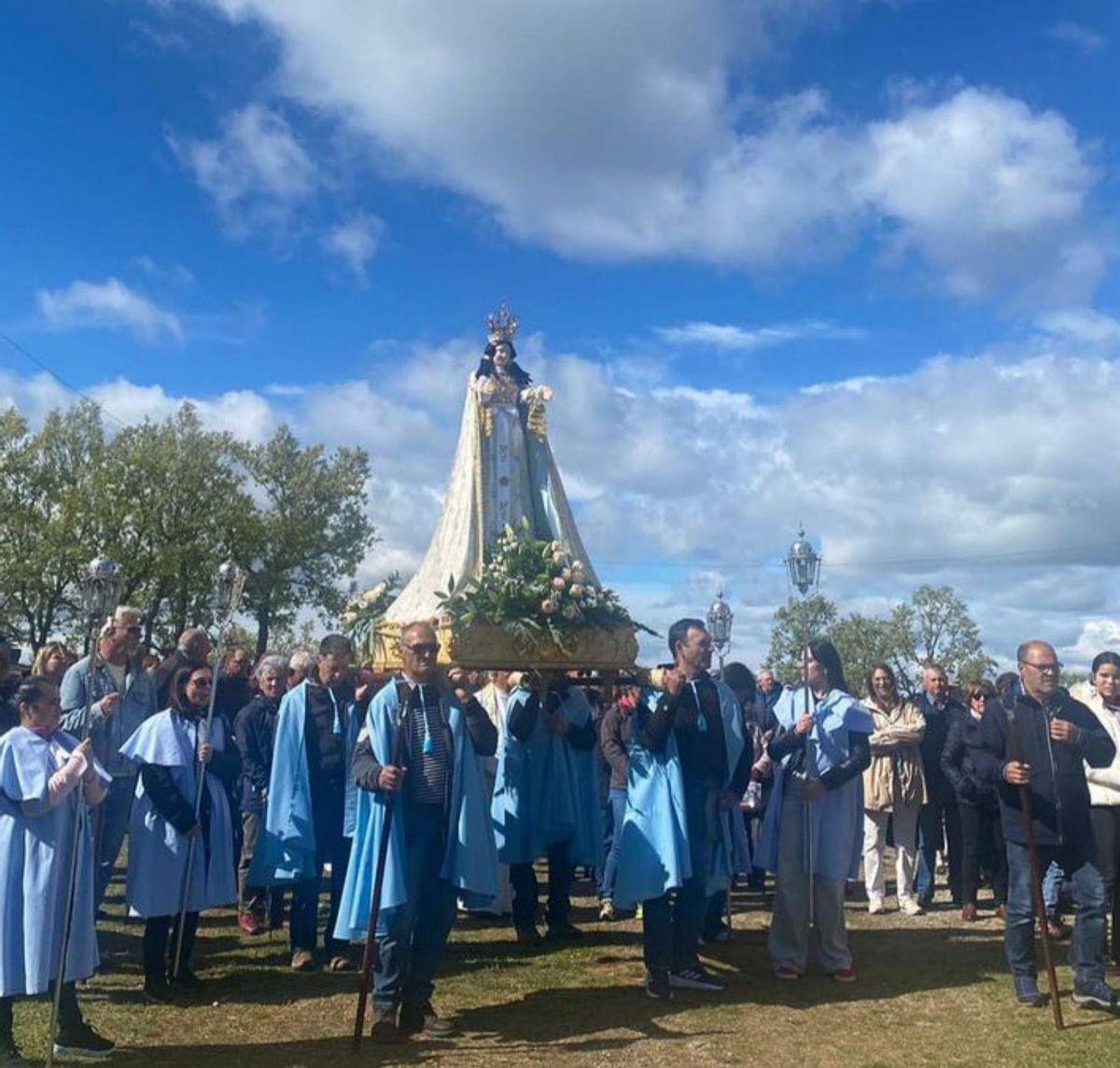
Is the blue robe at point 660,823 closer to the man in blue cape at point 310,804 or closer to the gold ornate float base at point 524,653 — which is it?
the man in blue cape at point 310,804

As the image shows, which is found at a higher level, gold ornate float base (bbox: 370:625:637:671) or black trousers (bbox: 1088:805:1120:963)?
gold ornate float base (bbox: 370:625:637:671)

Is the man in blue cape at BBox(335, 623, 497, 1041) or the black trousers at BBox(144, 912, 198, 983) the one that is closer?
the man in blue cape at BBox(335, 623, 497, 1041)

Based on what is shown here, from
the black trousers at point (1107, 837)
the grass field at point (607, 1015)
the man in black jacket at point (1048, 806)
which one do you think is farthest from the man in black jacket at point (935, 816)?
the man in black jacket at point (1048, 806)

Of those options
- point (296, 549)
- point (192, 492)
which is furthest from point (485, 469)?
point (296, 549)

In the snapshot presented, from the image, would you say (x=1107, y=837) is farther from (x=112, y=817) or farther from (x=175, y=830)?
(x=112, y=817)

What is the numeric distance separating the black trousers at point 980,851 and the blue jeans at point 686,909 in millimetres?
3728

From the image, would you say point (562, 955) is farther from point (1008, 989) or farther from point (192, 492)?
point (192, 492)

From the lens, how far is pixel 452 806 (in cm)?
633

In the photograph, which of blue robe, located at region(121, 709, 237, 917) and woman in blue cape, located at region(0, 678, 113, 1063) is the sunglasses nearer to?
woman in blue cape, located at region(0, 678, 113, 1063)

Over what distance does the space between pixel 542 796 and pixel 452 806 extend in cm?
287

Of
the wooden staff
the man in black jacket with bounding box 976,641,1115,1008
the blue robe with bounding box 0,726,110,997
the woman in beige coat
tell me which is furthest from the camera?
the woman in beige coat

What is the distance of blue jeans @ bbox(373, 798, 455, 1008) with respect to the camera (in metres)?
6.13

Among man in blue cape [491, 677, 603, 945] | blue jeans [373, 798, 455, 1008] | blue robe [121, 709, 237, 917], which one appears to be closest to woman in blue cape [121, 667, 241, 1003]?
blue robe [121, 709, 237, 917]

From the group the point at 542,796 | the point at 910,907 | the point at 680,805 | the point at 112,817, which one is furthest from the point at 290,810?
the point at 910,907
